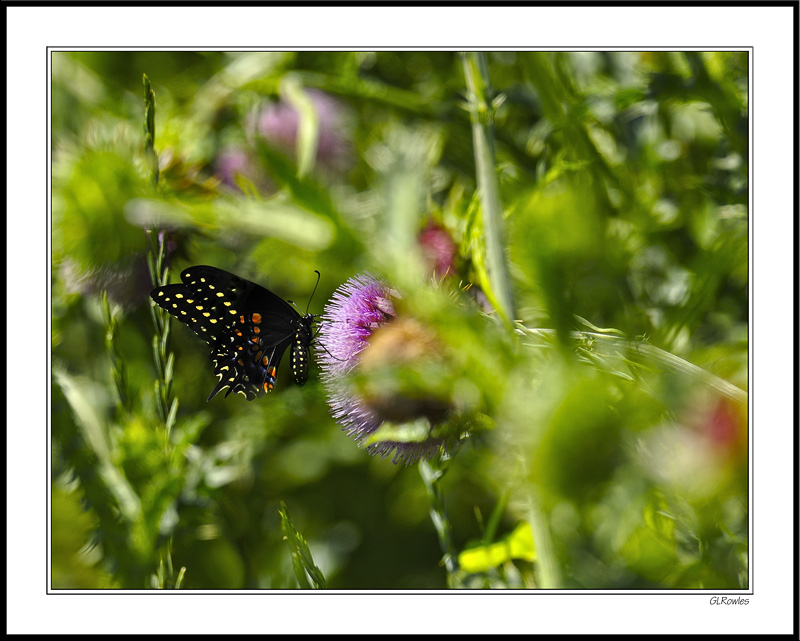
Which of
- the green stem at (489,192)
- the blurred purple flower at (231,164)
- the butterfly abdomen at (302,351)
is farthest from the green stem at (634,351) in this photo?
the blurred purple flower at (231,164)

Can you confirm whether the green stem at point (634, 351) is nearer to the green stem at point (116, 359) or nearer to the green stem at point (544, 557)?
the green stem at point (544, 557)

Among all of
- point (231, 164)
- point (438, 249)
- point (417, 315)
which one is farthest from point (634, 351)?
point (231, 164)

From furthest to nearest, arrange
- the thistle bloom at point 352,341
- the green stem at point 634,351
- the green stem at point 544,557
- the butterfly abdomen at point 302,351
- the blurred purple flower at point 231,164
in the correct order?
1. the blurred purple flower at point 231,164
2. the butterfly abdomen at point 302,351
3. the thistle bloom at point 352,341
4. the green stem at point 544,557
5. the green stem at point 634,351

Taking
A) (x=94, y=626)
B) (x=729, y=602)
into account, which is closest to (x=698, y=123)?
(x=729, y=602)

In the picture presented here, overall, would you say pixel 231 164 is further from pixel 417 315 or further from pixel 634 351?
pixel 634 351

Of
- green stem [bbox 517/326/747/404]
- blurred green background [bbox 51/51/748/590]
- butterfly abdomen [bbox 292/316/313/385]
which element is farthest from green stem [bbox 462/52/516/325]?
butterfly abdomen [bbox 292/316/313/385]

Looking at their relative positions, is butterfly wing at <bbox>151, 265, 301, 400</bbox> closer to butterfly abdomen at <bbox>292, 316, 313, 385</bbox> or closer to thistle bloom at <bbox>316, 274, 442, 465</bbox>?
butterfly abdomen at <bbox>292, 316, 313, 385</bbox>

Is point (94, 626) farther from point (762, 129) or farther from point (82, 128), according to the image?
point (762, 129)
